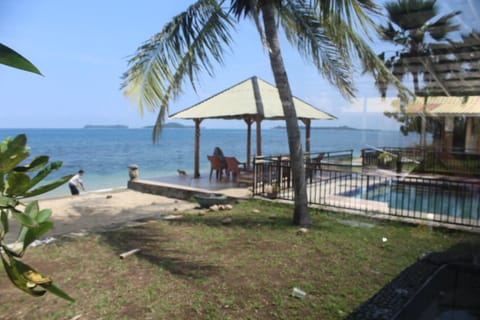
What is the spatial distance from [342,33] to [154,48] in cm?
323

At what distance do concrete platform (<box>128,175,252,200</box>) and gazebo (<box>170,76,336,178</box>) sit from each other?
143 cm

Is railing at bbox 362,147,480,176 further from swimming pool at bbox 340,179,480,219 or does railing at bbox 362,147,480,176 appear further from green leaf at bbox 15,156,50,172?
green leaf at bbox 15,156,50,172

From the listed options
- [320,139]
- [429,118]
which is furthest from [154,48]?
[320,139]

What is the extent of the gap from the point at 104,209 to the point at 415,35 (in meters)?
7.78

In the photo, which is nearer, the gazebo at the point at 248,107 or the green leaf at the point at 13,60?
the green leaf at the point at 13,60

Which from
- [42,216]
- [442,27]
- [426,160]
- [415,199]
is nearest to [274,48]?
[442,27]

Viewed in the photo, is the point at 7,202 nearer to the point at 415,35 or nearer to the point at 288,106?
the point at 288,106

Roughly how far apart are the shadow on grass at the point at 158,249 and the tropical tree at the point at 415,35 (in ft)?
14.4

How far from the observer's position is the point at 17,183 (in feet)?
3.29

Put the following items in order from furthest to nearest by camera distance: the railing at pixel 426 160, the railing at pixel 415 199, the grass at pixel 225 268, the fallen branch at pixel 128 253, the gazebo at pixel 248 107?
the gazebo at pixel 248 107 → the railing at pixel 426 160 → the railing at pixel 415 199 → the fallen branch at pixel 128 253 → the grass at pixel 225 268

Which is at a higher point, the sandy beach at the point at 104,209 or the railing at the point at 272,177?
the railing at the point at 272,177

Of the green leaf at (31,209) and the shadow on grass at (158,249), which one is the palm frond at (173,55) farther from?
the green leaf at (31,209)

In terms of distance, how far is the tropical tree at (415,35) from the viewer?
577cm

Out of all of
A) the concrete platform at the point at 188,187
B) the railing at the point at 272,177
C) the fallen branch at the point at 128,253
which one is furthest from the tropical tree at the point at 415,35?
the fallen branch at the point at 128,253
